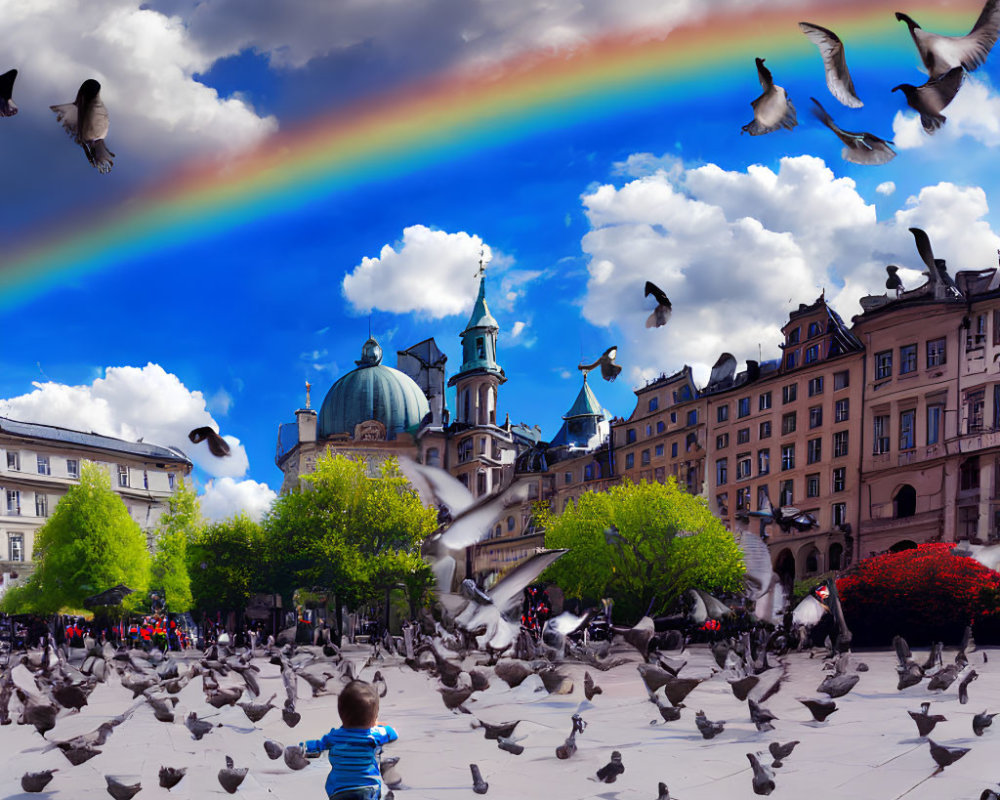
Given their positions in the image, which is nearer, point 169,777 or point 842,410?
point 169,777

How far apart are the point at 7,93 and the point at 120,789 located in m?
7.23

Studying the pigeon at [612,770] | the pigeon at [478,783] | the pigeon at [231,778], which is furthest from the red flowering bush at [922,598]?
the pigeon at [231,778]

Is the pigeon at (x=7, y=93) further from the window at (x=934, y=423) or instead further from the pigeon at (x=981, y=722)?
the window at (x=934, y=423)

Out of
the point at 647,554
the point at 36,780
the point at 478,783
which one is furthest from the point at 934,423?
the point at 36,780

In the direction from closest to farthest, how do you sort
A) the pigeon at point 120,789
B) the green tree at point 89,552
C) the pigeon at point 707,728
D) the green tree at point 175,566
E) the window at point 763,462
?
the pigeon at point 120,789
the pigeon at point 707,728
the green tree at point 89,552
the green tree at point 175,566
the window at point 763,462

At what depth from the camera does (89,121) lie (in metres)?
10.6

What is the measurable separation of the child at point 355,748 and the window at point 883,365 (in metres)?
58.5

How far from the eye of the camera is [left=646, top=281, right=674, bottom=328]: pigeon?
14.3m

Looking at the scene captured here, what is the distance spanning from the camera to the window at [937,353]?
56.6 m

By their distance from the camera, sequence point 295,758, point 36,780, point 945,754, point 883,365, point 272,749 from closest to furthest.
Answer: point 945,754, point 36,780, point 295,758, point 272,749, point 883,365

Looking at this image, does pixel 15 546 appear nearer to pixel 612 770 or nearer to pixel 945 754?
pixel 612 770

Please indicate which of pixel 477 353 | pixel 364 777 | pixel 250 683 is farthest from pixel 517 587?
pixel 477 353

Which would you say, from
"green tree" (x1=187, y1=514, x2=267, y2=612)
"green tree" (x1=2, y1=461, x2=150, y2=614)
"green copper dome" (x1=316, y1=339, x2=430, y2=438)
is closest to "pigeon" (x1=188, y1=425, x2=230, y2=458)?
"green tree" (x1=187, y1=514, x2=267, y2=612)

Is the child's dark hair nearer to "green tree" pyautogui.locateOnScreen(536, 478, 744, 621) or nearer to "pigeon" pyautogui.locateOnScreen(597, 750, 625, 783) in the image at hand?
"pigeon" pyautogui.locateOnScreen(597, 750, 625, 783)
